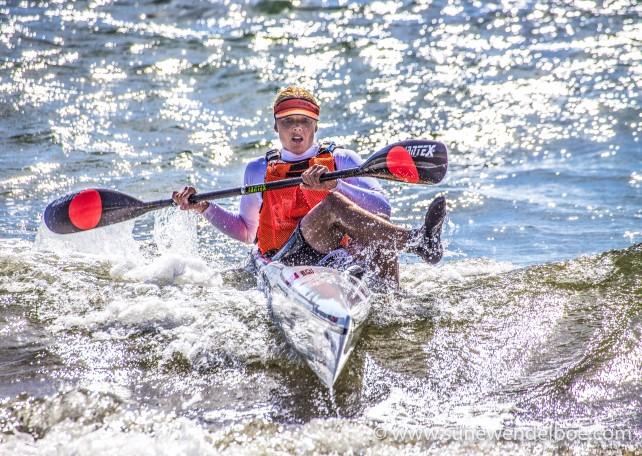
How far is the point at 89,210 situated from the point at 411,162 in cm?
244

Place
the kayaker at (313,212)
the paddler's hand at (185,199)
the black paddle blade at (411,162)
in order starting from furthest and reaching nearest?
the paddler's hand at (185,199) → the black paddle blade at (411,162) → the kayaker at (313,212)

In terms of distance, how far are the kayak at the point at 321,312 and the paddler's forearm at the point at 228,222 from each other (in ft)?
3.55

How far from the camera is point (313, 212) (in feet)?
15.7

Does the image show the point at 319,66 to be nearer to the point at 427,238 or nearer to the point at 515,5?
the point at 515,5

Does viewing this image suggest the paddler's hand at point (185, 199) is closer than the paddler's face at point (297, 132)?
No

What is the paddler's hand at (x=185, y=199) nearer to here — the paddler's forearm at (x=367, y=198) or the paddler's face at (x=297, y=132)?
the paddler's face at (x=297, y=132)

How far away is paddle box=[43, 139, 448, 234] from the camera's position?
16.3 ft

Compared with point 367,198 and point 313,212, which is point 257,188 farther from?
point 367,198

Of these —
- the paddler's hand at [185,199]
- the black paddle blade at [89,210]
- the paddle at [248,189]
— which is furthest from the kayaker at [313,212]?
the black paddle blade at [89,210]

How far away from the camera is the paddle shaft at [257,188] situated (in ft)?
15.7

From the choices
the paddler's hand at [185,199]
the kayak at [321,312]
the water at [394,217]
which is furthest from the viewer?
the paddler's hand at [185,199]

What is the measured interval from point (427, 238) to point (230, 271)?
1.81 m

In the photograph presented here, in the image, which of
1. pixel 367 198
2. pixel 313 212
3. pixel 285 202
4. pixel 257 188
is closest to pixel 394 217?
pixel 367 198

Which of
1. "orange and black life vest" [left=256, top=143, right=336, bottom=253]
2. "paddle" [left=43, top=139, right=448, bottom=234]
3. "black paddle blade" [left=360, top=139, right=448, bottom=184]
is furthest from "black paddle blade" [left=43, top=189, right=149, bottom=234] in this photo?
"black paddle blade" [left=360, top=139, right=448, bottom=184]
